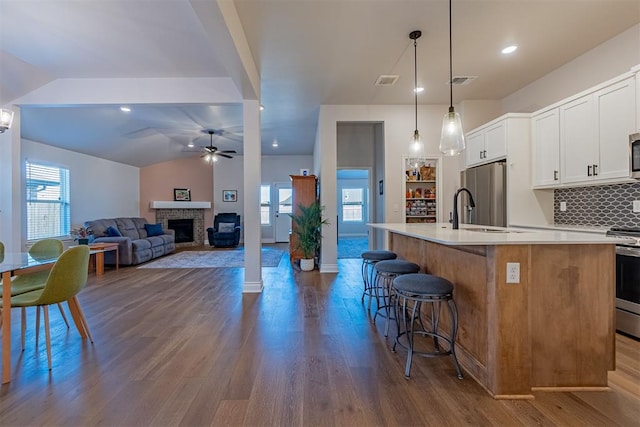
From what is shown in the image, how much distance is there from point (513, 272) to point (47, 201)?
7686 mm

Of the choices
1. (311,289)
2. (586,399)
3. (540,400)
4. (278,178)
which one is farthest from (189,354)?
(278,178)

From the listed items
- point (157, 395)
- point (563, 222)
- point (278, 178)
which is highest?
point (278, 178)

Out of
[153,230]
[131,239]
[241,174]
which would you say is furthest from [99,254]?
[241,174]

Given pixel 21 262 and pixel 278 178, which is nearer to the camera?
pixel 21 262

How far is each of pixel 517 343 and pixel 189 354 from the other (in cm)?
227

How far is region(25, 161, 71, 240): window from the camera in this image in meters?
5.48

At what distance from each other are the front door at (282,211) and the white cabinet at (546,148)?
6.97 metres

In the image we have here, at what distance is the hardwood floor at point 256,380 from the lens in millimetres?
1594

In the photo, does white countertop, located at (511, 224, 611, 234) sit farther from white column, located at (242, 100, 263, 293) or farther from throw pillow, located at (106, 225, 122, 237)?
throw pillow, located at (106, 225, 122, 237)

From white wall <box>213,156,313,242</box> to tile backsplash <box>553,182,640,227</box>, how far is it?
6.97m

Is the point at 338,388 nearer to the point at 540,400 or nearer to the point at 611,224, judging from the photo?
the point at 540,400

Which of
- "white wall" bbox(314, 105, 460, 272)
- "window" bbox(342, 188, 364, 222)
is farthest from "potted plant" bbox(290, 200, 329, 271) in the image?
"window" bbox(342, 188, 364, 222)

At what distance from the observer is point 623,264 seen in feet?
8.31

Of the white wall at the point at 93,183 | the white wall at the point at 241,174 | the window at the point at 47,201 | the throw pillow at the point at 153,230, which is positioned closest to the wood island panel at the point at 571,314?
the white wall at the point at 93,183
